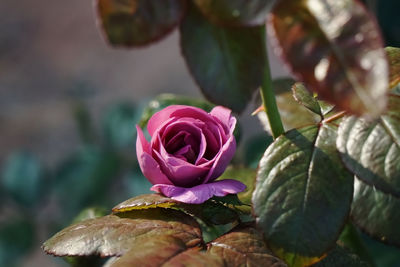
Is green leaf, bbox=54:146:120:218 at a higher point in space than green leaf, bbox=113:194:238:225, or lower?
lower

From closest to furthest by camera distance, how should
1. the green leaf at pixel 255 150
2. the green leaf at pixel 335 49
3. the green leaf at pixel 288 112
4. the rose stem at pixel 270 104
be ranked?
the green leaf at pixel 335 49, the rose stem at pixel 270 104, the green leaf at pixel 288 112, the green leaf at pixel 255 150

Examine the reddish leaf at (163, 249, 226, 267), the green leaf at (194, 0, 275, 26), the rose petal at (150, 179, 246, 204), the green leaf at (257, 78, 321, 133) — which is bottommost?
the reddish leaf at (163, 249, 226, 267)

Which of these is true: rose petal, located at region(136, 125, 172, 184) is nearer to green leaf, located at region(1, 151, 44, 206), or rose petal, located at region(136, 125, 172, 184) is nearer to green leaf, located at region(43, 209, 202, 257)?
green leaf, located at region(43, 209, 202, 257)

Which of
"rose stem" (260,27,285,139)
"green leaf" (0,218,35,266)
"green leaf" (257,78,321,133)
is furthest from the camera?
"green leaf" (0,218,35,266)

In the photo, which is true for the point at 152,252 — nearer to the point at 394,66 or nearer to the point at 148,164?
the point at 148,164

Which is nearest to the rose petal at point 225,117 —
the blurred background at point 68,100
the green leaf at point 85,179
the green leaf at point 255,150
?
the green leaf at point 255,150

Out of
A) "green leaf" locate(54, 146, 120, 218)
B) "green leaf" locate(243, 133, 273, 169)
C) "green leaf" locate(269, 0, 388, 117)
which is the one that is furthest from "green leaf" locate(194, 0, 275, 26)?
"green leaf" locate(54, 146, 120, 218)

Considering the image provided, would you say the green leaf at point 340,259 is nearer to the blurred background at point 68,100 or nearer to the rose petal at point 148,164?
the rose petal at point 148,164

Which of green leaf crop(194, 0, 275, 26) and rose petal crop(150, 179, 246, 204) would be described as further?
rose petal crop(150, 179, 246, 204)
